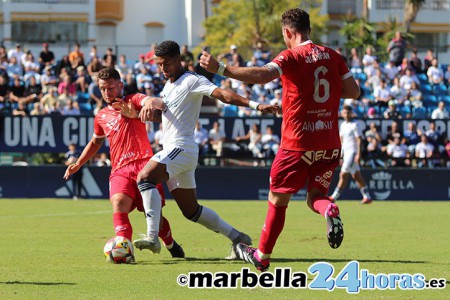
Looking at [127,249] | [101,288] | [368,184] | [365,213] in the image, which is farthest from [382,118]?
[101,288]

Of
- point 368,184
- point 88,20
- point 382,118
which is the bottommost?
point 368,184

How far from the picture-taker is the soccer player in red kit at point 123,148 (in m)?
12.2

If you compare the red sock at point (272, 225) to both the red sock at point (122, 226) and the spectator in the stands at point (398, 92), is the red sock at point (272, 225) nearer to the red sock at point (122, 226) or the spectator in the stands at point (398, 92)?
the red sock at point (122, 226)

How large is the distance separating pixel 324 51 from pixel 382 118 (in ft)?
63.2

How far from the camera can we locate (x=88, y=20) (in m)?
61.3

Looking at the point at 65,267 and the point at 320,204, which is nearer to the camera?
the point at 320,204

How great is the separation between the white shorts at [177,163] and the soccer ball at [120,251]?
0.88 metres

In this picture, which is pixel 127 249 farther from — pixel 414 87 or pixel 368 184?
pixel 414 87

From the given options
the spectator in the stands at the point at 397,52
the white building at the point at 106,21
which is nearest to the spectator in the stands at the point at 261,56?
the spectator in the stands at the point at 397,52

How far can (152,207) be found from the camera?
11773 mm

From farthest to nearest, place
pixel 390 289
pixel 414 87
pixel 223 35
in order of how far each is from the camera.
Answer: pixel 223 35 < pixel 414 87 < pixel 390 289

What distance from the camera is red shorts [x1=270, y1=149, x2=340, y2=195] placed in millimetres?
10141

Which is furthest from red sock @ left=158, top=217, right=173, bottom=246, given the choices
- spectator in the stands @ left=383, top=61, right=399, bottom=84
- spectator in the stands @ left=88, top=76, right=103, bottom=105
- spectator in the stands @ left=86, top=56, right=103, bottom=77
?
spectator in the stands @ left=383, top=61, right=399, bottom=84

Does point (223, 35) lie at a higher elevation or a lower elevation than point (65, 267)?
higher
